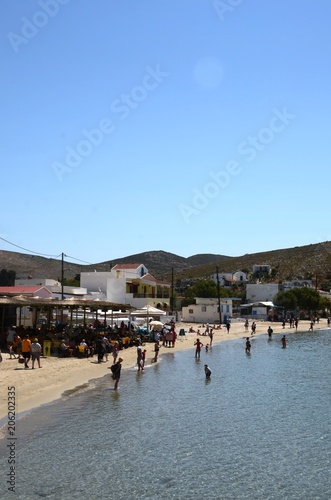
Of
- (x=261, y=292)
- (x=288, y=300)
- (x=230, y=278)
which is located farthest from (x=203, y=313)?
(x=230, y=278)

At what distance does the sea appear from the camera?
1251 cm

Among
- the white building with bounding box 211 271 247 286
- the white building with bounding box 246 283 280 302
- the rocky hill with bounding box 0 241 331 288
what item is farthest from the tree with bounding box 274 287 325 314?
the rocky hill with bounding box 0 241 331 288

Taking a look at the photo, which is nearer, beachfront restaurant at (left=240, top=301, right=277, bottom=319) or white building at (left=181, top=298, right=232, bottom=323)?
white building at (left=181, top=298, right=232, bottom=323)

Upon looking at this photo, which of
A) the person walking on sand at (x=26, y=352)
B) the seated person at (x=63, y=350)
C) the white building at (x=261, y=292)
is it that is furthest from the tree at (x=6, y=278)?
the person walking on sand at (x=26, y=352)

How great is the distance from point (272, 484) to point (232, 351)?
31994 mm

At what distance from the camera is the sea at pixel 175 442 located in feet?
41.0

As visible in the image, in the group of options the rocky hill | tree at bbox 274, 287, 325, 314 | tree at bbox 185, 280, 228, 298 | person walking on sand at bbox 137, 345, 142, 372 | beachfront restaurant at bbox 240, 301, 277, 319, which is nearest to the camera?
person walking on sand at bbox 137, 345, 142, 372

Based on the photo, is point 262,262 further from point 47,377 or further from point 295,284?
point 47,377

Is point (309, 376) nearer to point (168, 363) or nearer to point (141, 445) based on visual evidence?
point (168, 363)

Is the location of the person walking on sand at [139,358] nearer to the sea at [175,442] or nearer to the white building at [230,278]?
the sea at [175,442]

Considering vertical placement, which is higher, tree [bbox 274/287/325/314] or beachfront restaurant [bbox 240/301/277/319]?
tree [bbox 274/287/325/314]

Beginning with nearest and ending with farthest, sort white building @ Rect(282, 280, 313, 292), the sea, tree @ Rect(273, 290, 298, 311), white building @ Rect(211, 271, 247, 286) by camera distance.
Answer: the sea
tree @ Rect(273, 290, 298, 311)
white building @ Rect(282, 280, 313, 292)
white building @ Rect(211, 271, 247, 286)

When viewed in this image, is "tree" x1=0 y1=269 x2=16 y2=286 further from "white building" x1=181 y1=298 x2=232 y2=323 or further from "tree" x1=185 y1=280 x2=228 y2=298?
"tree" x1=185 y1=280 x2=228 y2=298

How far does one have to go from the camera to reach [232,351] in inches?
1762
